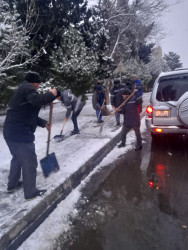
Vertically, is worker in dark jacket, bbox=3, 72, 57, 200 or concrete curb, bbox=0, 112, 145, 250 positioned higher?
worker in dark jacket, bbox=3, 72, 57, 200

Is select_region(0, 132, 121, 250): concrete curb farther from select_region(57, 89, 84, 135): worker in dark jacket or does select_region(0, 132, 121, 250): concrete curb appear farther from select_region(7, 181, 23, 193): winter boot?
select_region(57, 89, 84, 135): worker in dark jacket

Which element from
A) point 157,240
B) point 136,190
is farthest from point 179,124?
point 157,240

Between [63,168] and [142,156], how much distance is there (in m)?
2.02

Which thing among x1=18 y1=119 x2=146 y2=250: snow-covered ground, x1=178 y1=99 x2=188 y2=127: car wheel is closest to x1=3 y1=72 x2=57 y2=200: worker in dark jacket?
x1=18 y1=119 x2=146 y2=250: snow-covered ground

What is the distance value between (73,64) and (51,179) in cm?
644

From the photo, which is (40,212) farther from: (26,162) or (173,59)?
(173,59)

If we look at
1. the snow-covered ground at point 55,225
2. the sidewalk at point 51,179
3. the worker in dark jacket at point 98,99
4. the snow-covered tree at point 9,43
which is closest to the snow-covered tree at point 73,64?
the worker in dark jacket at point 98,99

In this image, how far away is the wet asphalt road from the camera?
8.98 ft

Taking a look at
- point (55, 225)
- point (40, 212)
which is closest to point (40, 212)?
point (40, 212)

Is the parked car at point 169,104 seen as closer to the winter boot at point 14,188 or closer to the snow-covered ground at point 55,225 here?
the snow-covered ground at point 55,225

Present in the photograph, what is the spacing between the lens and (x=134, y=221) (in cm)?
309

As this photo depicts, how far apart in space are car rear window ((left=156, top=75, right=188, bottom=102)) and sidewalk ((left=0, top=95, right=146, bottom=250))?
73.1 inches

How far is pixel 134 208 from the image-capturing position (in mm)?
3402

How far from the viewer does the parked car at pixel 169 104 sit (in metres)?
5.36
